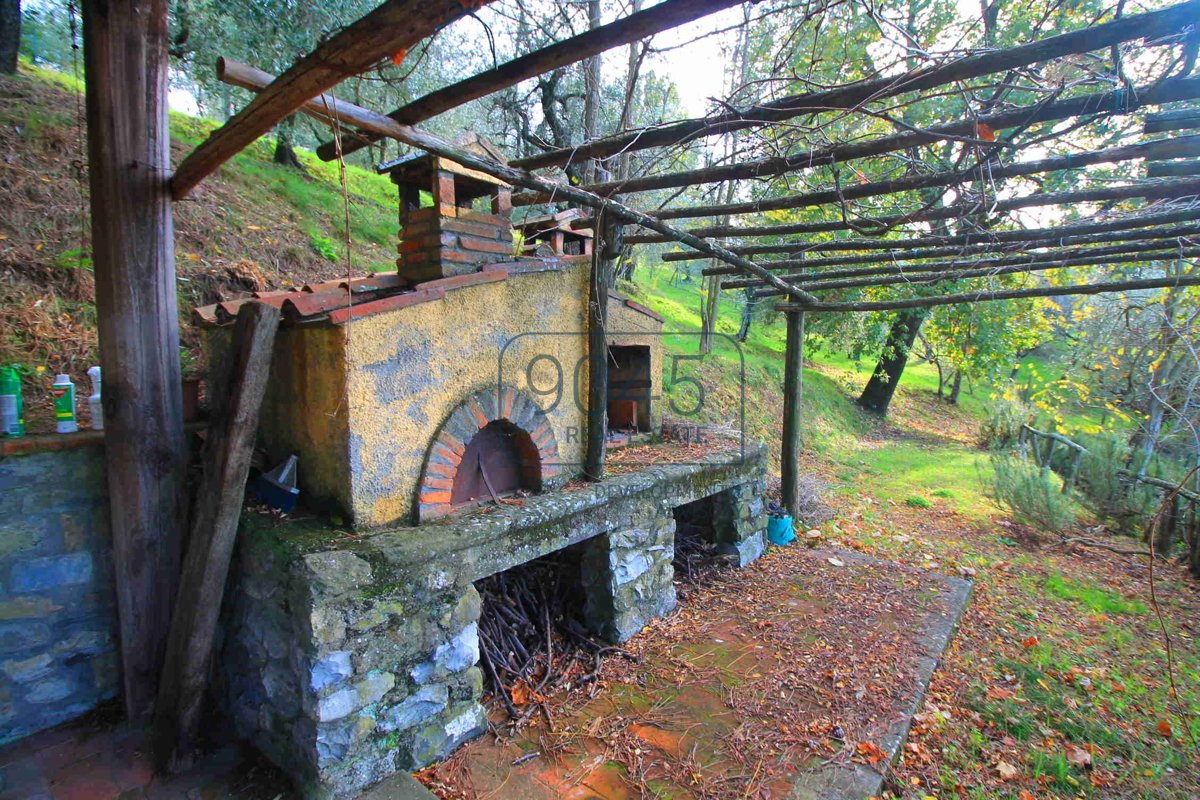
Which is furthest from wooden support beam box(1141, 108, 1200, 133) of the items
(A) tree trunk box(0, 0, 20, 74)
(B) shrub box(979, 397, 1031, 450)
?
(A) tree trunk box(0, 0, 20, 74)

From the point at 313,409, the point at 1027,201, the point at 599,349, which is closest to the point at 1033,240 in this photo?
the point at 1027,201

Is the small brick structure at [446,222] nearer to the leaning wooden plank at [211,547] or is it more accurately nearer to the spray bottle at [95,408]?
the leaning wooden plank at [211,547]

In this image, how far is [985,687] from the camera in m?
3.93

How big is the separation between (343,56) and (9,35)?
8416 mm

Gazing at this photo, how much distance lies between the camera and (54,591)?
3.02 m

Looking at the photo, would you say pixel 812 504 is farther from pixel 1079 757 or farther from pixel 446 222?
pixel 446 222

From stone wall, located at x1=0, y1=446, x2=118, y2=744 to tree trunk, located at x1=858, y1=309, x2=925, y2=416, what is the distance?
1433cm

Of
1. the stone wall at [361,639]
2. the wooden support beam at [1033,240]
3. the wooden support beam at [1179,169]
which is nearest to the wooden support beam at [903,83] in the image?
the wooden support beam at [1179,169]

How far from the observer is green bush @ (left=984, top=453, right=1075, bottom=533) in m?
7.13

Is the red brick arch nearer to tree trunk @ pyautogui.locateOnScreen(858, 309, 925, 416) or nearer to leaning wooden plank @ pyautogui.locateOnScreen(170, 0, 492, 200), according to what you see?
leaning wooden plank @ pyautogui.locateOnScreen(170, 0, 492, 200)

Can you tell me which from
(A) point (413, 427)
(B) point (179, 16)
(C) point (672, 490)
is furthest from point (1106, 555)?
(B) point (179, 16)

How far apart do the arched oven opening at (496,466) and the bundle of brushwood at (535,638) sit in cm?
76

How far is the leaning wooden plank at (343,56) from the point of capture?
1.70 m

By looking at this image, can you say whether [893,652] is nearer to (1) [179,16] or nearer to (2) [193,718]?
(2) [193,718]
